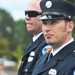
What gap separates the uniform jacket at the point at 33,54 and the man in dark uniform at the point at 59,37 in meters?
0.99

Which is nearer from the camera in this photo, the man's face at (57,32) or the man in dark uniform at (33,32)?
the man's face at (57,32)

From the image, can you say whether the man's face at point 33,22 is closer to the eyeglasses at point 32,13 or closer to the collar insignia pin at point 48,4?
the eyeglasses at point 32,13

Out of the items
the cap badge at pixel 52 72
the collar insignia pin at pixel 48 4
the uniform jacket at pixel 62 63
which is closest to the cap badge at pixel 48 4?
the collar insignia pin at pixel 48 4

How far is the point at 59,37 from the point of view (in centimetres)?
528

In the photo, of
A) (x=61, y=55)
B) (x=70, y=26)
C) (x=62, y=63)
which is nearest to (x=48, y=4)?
(x=70, y=26)

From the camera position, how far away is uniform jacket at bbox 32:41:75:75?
5.12 meters

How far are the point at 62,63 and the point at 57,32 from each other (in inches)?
14.6

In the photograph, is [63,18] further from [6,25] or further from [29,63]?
[6,25]

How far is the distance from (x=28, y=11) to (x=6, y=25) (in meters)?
74.8

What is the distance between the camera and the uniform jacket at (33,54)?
649 cm

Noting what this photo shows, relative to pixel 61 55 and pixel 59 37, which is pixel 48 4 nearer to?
pixel 59 37

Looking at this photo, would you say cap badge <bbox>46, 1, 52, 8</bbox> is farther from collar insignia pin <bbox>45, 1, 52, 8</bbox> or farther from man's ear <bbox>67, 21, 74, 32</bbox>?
man's ear <bbox>67, 21, 74, 32</bbox>

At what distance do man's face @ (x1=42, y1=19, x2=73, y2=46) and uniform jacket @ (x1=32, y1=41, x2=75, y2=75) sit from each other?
12 centimetres

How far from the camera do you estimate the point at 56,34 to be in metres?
5.27
